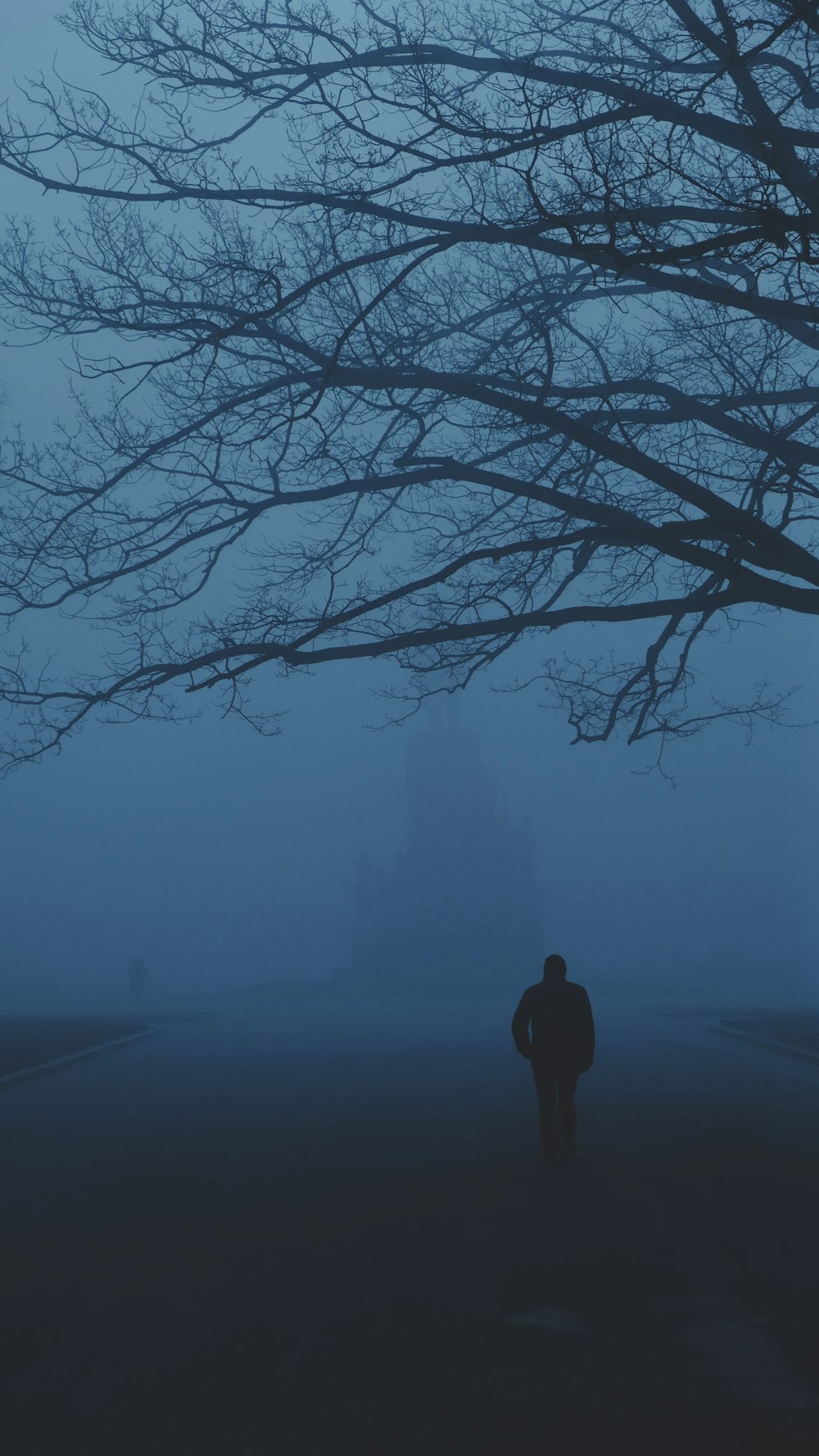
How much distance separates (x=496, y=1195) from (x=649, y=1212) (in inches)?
45.2

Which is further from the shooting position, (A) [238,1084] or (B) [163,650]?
(A) [238,1084]

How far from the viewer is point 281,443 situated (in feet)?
53.1

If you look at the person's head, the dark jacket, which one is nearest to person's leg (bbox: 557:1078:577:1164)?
the dark jacket

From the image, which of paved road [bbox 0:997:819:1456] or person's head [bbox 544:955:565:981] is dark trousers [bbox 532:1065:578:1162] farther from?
person's head [bbox 544:955:565:981]

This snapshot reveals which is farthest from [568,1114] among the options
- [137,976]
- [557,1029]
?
[137,976]

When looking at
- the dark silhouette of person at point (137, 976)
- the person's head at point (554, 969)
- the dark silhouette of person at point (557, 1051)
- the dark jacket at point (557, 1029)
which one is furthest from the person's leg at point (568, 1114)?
the dark silhouette of person at point (137, 976)

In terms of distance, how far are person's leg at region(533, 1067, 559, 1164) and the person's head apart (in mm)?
787

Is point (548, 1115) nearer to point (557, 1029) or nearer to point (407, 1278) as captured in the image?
point (557, 1029)

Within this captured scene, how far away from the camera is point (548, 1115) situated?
11.0m

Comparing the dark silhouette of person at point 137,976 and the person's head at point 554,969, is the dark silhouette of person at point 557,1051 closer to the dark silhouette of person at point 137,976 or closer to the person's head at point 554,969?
the person's head at point 554,969

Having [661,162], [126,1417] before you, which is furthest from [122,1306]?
[661,162]

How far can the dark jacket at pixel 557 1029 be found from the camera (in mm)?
11281

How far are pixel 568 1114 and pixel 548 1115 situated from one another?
0.98 ft

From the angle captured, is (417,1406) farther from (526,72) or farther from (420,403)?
(420,403)
